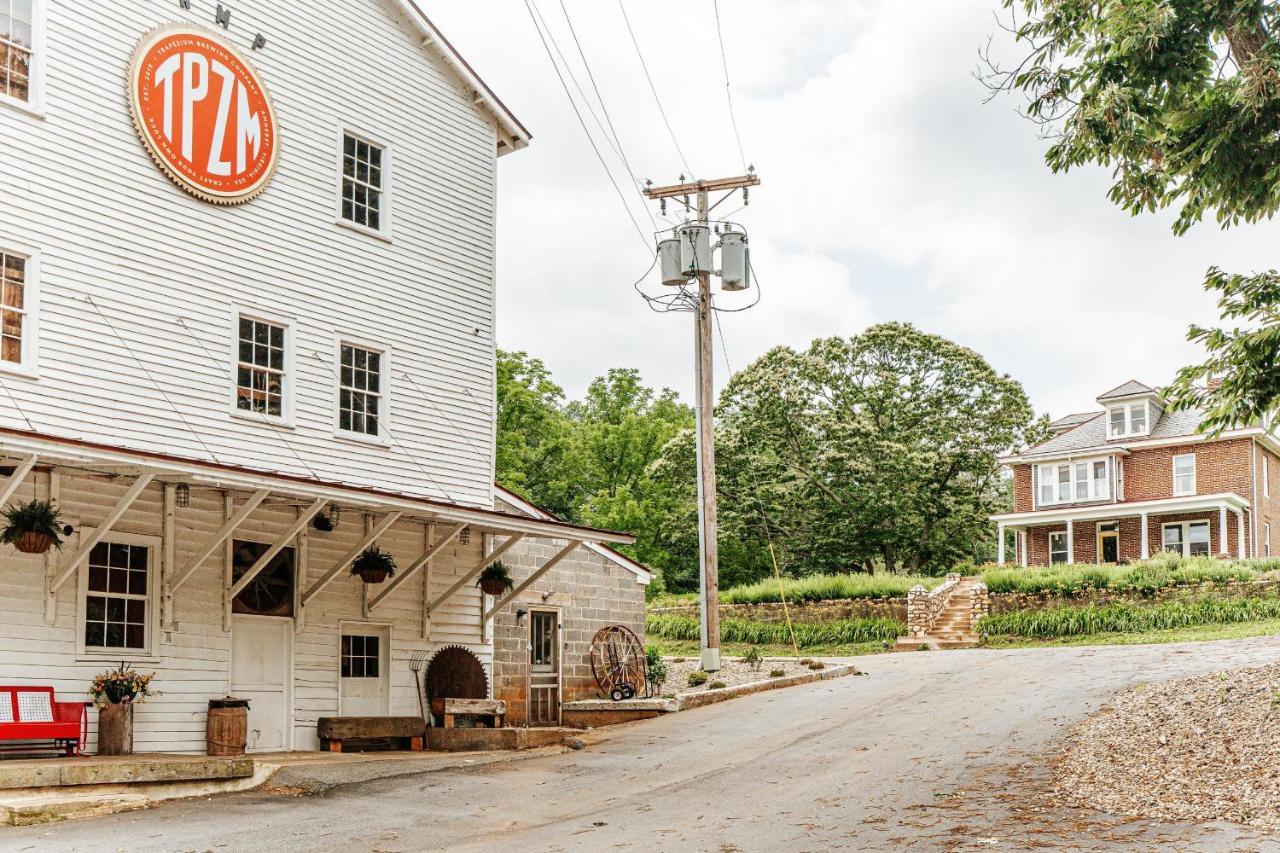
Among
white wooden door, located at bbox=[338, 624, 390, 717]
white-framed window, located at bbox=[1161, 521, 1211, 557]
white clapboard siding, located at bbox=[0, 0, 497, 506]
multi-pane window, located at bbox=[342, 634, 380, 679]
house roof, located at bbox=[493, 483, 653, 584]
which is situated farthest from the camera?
white-framed window, located at bbox=[1161, 521, 1211, 557]

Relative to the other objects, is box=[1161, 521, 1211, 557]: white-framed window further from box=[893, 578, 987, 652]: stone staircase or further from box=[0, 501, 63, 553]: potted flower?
box=[0, 501, 63, 553]: potted flower

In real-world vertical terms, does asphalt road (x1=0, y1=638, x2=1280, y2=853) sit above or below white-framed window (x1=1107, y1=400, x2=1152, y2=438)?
below

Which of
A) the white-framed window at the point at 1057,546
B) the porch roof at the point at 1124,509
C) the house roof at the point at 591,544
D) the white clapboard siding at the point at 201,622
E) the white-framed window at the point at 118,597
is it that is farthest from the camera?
the white-framed window at the point at 1057,546

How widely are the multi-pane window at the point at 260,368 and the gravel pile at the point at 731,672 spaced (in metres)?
9.07

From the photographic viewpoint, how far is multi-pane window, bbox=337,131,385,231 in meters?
17.9

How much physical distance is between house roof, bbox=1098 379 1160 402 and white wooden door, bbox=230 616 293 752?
33708 millimetres

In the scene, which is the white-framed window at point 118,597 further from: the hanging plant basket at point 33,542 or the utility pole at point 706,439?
the utility pole at point 706,439

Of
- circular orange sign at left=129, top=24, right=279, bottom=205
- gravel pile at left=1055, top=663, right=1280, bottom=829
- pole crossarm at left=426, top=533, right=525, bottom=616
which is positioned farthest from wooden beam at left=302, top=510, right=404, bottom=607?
gravel pile at left=1055, top=663, right=1280, bottom=829

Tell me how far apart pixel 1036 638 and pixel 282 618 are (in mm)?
20459

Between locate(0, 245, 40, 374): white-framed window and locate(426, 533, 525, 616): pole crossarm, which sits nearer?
locate(0, 245, 40, 374): white-framed window

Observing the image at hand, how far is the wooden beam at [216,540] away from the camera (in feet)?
44.6

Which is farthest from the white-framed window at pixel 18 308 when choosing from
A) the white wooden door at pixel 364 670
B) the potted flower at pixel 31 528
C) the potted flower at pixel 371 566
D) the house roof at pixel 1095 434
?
the house roof at pixel 1095 434

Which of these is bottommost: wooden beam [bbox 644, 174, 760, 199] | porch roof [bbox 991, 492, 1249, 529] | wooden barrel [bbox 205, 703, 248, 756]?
wooden barrel [bbox 205, 703, 248, 756]

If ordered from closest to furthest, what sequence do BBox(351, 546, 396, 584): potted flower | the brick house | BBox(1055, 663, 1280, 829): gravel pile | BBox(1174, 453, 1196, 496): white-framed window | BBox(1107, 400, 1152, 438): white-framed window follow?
1. BBox(1055, 663, 1280, 829): gravel pile
2. BBox(351, 546, 396, 584): potted flower
3. the brick house
4. BBox(1174, 453, 1196, 496): white-framed window
5. BBox(1107, 400, 1152, 438): white-framed window
